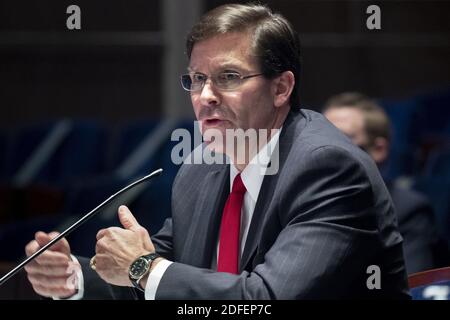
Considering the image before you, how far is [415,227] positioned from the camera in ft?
7.57

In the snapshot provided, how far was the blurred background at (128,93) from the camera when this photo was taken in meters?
3.42

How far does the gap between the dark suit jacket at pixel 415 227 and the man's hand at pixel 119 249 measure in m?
0.80

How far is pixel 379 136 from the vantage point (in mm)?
2559

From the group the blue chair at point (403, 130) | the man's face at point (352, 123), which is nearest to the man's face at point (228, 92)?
the man's face at point (352, 123)

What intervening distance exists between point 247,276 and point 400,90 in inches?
129

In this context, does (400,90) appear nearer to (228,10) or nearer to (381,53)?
(381,53)

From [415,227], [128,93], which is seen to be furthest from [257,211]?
[128,93]

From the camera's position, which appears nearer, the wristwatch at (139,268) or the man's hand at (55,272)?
the wristwatch at (139,268)

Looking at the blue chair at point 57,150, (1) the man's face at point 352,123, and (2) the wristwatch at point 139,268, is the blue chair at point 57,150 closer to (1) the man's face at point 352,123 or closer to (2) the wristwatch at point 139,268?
(1) the man's face at point 352,123

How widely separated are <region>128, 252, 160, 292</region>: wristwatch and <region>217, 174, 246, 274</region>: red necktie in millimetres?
147

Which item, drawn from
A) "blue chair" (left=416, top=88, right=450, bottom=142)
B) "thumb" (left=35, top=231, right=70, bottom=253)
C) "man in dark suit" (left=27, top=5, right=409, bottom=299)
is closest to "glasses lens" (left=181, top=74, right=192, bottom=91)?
"man in dark suit" (left=27, top=5, right=409, bottom=299)

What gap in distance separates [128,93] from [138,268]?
11.5 feet

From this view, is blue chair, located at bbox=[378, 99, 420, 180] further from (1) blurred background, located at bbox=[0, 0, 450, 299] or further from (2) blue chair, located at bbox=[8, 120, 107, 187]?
(2) blue chair, located at bbox=[8, 120, 107, 187]

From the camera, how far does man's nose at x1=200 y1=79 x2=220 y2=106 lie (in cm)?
147
